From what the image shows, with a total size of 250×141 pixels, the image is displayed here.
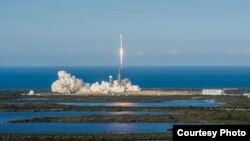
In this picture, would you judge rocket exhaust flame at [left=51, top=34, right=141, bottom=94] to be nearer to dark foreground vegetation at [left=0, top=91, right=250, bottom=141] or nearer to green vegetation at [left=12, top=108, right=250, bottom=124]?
dark foreground vegetation at [left=0, top=91, right=250, bottom=141]

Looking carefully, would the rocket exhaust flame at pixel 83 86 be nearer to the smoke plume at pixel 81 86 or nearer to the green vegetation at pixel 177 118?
the smoke plume at pixel 81 86

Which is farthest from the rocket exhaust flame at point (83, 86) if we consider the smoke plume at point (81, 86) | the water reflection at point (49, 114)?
the water reflection at point (49, 114)

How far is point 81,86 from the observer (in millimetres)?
123875

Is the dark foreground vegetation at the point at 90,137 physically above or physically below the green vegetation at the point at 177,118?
below

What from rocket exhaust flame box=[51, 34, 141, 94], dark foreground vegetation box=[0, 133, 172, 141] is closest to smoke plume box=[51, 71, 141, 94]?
rocket exhaust flame box=[51, 34, 141, 94]

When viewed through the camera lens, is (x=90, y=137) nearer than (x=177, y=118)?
Yes

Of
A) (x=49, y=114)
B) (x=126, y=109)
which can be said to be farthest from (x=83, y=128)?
(x=126, y=109)

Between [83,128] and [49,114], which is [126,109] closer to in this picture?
[49,114]

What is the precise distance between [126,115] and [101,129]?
11924 mm

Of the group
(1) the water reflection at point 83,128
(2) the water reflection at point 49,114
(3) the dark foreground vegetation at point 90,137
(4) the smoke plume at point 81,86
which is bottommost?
(3) the dark foreground vegetation at point 90,137

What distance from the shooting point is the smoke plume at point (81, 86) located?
397ft

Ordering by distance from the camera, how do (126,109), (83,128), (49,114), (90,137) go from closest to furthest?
(90,137) < (83,128) < (49,114) < (126,109)

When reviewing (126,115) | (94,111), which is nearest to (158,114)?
(126,115)

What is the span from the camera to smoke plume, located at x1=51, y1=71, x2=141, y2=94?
397ft
